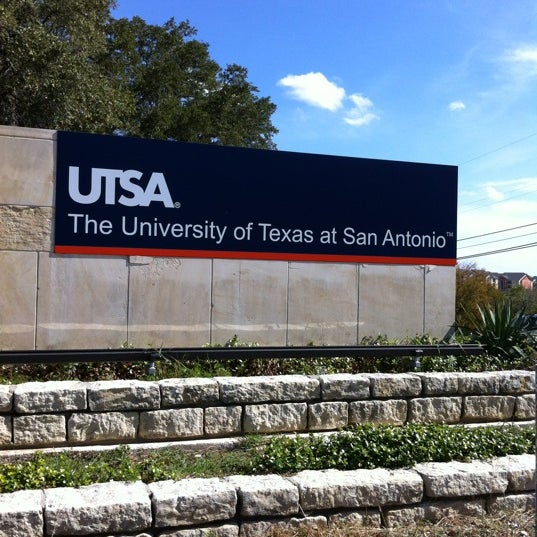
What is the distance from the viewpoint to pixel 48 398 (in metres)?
4.70

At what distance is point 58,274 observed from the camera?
6289mm

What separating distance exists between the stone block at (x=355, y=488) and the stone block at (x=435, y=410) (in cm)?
165

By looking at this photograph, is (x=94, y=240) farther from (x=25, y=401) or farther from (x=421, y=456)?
(x=421, y=456)

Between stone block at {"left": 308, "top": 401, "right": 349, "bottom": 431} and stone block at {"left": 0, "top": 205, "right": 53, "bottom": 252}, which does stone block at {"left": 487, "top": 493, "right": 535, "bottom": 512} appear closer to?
stone block at {"left": 308, "top": 401, "right": 349, "bottom": 431}

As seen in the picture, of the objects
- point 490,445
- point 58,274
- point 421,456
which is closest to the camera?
point 421,456

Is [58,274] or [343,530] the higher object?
[58,274]

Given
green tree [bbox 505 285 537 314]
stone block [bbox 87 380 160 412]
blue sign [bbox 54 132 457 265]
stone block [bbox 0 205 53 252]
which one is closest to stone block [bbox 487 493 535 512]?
stone block [bbox 87 380 160 412]

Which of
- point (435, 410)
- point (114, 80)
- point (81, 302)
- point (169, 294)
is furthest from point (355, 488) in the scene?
point (114, 80)

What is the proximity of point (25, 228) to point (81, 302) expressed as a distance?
37.4 inches

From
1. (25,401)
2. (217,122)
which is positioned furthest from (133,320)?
(217,122)

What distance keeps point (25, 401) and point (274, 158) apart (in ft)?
12.7

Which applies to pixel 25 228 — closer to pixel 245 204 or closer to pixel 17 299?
pixel 17 299

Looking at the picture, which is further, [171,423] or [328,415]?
[328,415]

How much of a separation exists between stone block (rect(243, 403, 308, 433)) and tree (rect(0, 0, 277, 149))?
39.7 ft
